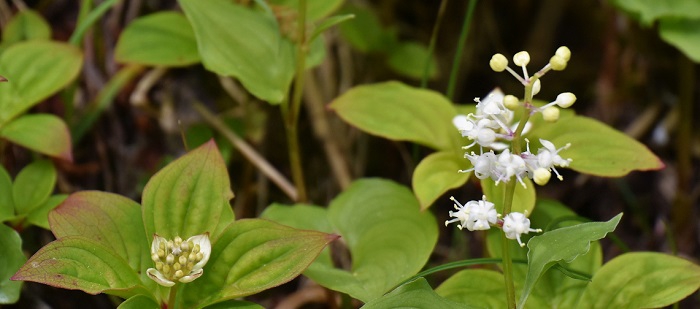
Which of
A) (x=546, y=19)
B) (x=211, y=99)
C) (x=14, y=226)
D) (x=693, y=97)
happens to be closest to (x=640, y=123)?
(x=693, y=97)

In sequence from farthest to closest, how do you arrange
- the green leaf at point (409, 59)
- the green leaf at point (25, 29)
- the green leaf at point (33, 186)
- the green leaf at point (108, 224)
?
the green leaf at point (409, 59) < the green leaf at point (25, 29) < the green leaf at point (33, 186) < the green leaf at point (108, 224)

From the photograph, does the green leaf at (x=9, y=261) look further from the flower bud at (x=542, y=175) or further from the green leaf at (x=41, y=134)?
the flower bud at (x=542, y=175)

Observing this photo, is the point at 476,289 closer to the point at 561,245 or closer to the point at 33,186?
the point at 561,245

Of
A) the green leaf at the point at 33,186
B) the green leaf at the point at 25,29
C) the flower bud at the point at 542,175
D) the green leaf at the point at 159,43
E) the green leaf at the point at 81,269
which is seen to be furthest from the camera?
the green leaf at the point at 25,29

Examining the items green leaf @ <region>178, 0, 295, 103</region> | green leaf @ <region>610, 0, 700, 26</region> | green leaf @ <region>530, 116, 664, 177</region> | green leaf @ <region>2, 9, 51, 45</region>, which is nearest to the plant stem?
green leaf @ <region>178, 0, 295, 103</region>

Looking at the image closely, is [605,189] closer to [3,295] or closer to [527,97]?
[527,97]

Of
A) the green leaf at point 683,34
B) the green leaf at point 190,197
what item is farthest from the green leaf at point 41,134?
the green leaf at point 683,34
